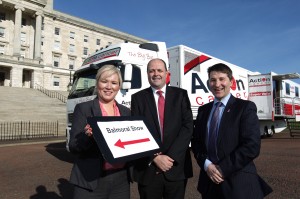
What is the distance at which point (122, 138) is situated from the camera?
2404 millimetres

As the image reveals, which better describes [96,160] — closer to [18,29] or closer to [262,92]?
[262,92]

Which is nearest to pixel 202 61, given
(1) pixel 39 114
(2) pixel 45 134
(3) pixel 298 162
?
(3) pixel 298 162

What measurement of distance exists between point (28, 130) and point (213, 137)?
66.7ft

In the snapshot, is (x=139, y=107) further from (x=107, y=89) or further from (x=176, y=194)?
(x=176, y=194)

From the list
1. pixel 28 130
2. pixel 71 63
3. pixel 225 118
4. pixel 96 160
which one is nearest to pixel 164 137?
pixel 225 118

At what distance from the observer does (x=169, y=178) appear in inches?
113

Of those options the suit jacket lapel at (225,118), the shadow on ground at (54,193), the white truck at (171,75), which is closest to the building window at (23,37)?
the white truck at (171,75)

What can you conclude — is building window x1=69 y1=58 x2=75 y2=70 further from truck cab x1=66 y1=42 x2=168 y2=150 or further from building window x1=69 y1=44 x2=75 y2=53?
truck cab x1=66 y1=42 x2=168 y2=150

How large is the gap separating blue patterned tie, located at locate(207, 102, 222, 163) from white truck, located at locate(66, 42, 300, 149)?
5097 millimetres

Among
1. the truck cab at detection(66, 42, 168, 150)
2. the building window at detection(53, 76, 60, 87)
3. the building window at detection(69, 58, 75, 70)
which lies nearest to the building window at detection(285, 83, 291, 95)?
the truck cab at detection(66, 42, 168, 150)

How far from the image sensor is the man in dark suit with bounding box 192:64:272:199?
250 cm

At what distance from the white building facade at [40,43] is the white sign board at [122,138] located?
46998 millimetres

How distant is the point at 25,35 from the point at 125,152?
179 feet

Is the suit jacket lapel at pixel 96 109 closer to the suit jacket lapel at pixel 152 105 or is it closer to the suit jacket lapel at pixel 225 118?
the suit jacket lapel at pixel 152 105
